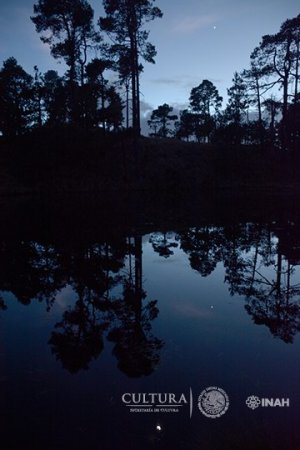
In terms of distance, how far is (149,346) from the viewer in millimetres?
3918

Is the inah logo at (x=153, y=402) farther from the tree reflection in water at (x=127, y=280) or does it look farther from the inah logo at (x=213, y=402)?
the tree reflection in water at (x=127, y=280)

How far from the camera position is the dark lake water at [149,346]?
8.46 feet

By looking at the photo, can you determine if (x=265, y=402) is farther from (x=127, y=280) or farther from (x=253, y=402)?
(x=127, y=280)

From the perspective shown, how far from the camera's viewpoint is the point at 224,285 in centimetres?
613

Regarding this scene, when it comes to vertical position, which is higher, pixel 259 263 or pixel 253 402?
pixel 259 263

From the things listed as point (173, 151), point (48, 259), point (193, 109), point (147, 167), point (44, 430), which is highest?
point (193, 109)

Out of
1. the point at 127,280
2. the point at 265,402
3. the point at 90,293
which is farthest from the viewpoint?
the point at 127,280

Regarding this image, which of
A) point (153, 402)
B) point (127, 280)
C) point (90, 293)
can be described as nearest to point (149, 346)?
point (153, 402)

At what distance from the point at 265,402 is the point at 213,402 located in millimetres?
449

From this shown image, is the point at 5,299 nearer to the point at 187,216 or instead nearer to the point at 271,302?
the point at 271,302

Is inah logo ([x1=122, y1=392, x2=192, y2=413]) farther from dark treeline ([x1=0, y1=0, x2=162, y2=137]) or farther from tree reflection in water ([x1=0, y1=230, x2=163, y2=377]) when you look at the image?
dark treeline ([x1=0, y1=0, x2=162, y2=137])

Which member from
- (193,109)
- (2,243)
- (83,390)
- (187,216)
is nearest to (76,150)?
(187,216)

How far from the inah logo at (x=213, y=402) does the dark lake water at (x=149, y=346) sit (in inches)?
0.6

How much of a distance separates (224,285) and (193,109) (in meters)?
57.5
